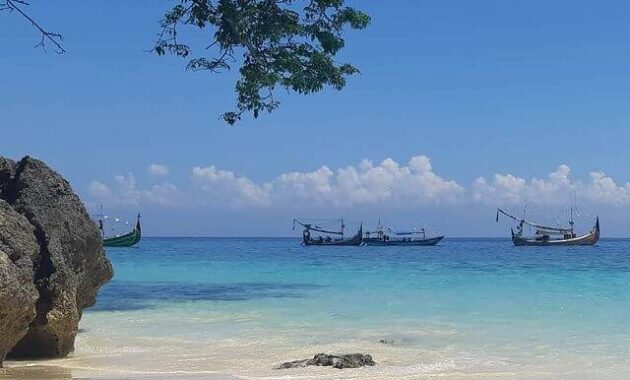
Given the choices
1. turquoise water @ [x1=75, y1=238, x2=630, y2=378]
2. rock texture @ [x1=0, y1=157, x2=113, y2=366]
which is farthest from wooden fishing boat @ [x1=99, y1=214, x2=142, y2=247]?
rock texture @ [x1=0, y1=157, x2=113, y2=366]

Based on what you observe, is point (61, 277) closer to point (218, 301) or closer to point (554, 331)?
point (554, 331)

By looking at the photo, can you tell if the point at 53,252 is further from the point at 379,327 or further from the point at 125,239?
the point at 125,239

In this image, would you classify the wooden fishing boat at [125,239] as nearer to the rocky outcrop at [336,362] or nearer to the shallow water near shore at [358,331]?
the shallow water near shore at [358,331]

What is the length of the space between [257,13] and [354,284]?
20.2 meters

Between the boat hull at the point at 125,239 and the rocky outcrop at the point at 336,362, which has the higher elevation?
the boat hull at the point at 125,239

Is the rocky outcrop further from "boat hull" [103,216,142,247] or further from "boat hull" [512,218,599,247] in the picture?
"boat hull" [512,218,599,247]

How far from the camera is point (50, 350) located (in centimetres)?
990

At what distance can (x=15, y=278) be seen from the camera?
8.17 meters

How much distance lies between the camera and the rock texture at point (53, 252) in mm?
9477

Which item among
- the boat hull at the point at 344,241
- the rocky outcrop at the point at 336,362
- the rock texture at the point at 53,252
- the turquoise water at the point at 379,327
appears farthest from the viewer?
the boat hull at the point at 344,241

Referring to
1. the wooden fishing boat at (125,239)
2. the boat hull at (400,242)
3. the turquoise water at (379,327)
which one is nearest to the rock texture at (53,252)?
the turquoise water at (379,327)

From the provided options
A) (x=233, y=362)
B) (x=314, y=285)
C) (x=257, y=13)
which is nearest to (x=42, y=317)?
(x=233, y=362)

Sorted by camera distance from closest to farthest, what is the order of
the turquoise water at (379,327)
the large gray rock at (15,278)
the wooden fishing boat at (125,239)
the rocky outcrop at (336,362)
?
1. the large gray rock at (15,278)
2. the rocky outcrop at (336,362)
3. the turquoise water at (379,327)
4. the wooden fishing boat at (125,239)

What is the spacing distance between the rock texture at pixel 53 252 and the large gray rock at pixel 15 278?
0.07 m
